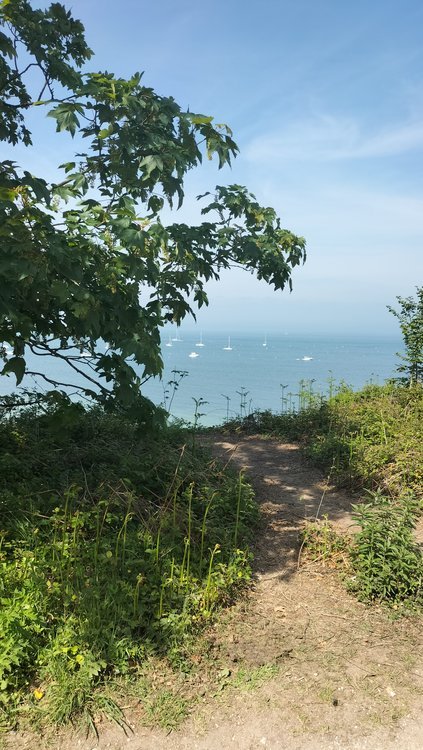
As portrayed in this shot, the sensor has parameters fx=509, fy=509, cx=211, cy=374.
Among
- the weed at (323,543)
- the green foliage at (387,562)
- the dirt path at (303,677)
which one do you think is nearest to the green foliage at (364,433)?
the weed at (323,543)

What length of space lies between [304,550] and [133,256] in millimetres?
2754

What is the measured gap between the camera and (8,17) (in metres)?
4.09

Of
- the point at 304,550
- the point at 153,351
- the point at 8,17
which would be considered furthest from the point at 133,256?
the point at 304,550

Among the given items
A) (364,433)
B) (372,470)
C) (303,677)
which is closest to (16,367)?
(303,677)

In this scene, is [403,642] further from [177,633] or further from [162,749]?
[162,749]

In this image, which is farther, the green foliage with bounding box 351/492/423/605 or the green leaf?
the green leaf

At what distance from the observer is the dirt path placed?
8.12 feet

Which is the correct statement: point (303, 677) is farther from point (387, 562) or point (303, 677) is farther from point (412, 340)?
point (412, 340)

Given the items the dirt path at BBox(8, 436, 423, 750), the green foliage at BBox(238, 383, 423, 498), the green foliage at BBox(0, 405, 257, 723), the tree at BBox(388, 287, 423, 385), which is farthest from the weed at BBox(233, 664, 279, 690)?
the tree at BBox(388, 287, 423, 385)

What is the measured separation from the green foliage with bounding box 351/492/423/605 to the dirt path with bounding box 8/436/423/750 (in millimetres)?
168

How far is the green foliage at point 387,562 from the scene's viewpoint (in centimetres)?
355

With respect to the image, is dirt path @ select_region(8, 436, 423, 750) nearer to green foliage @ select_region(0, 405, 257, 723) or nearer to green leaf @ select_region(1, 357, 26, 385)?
green foliage @ select_region(0, 405, 257, 723)

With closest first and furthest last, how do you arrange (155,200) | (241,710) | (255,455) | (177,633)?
(241,710)
(177,633)
(155,200)
(255,455)

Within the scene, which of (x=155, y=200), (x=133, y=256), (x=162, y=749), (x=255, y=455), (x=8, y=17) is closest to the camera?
(x=162, y=749)
